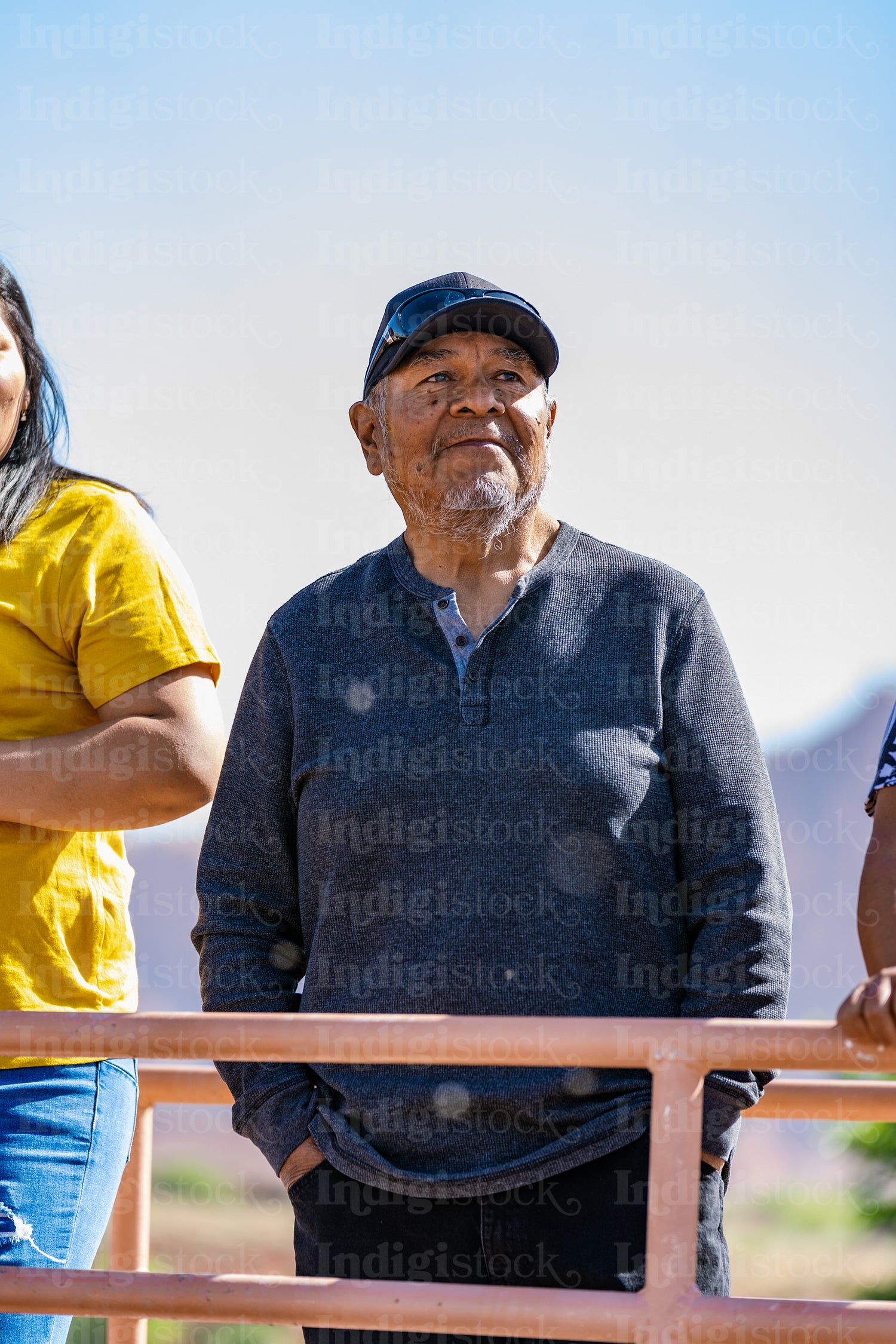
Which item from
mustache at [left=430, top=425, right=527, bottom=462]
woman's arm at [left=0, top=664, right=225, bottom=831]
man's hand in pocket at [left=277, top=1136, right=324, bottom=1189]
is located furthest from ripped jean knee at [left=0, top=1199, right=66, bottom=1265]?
mustache at [left=430, top=425, right=527, bottom=462]

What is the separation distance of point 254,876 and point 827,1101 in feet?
3.05

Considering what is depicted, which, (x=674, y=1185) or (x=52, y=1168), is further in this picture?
(x=52, y=1168)

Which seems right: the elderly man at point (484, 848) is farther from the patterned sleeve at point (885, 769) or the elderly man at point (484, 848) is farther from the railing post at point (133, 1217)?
the railing post at point (133, 1217)

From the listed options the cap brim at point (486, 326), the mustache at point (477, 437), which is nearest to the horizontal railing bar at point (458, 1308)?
the mustache at point (477, 437)

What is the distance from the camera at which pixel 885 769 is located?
190cm

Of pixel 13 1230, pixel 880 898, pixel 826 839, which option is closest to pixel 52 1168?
pixel 13 1230

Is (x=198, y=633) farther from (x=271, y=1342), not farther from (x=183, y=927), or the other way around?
(x=183, y=927)

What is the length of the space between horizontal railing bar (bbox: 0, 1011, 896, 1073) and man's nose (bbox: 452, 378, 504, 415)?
1.16 m

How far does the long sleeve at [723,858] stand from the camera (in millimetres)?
2016

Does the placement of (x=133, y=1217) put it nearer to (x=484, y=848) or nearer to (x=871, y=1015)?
(x=484, y=848)

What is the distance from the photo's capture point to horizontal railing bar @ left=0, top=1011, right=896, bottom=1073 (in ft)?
4.77

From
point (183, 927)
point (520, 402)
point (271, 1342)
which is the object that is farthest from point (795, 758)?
point (520, 402)

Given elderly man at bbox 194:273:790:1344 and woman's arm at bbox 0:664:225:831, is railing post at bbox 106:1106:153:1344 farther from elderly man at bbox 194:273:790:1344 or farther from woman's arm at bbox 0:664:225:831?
woman's arm at bbox 0:664:225:831

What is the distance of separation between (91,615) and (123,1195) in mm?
1065
